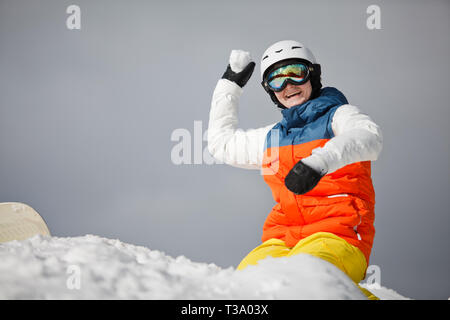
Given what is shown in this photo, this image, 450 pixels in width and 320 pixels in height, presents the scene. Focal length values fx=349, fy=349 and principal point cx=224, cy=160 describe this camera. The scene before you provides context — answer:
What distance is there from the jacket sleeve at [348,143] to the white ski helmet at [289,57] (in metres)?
0.25

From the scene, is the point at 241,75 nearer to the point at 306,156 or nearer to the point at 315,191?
the point at 306,156

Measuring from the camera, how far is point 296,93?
1.75m

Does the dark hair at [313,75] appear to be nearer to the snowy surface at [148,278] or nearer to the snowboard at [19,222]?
the snowy surface at [148,278]

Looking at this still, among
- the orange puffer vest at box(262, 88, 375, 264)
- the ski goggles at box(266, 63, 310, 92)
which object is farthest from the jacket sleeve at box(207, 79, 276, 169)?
the ski goggles at box(266, 63, 310, 92)

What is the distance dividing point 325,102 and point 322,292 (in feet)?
3.25

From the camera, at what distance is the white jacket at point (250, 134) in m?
1.37

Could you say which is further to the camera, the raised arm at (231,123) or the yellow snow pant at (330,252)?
the raised arm at (231,123)

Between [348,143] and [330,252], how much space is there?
1.36ft

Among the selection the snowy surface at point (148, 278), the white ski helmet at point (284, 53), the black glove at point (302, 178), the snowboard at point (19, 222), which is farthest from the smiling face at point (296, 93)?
the snowboard at point (19, 222)

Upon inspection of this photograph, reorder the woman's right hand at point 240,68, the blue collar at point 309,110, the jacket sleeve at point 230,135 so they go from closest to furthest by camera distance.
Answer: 1. the blue collar at point 309,110
2. the jacket sleeve at point 230,135
3. the woman's right hand at point 240,68

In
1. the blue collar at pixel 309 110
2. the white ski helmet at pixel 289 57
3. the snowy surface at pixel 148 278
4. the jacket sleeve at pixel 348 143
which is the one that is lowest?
the snowy surface at pixel 148 278

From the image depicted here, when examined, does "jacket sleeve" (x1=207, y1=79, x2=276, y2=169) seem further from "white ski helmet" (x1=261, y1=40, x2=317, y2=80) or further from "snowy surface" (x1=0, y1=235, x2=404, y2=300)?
"snowy surface" (x1=0, y1=235, x2=404, y2=300)

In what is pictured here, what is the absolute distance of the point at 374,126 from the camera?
4.80 ft

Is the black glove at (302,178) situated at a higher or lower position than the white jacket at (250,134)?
lower
